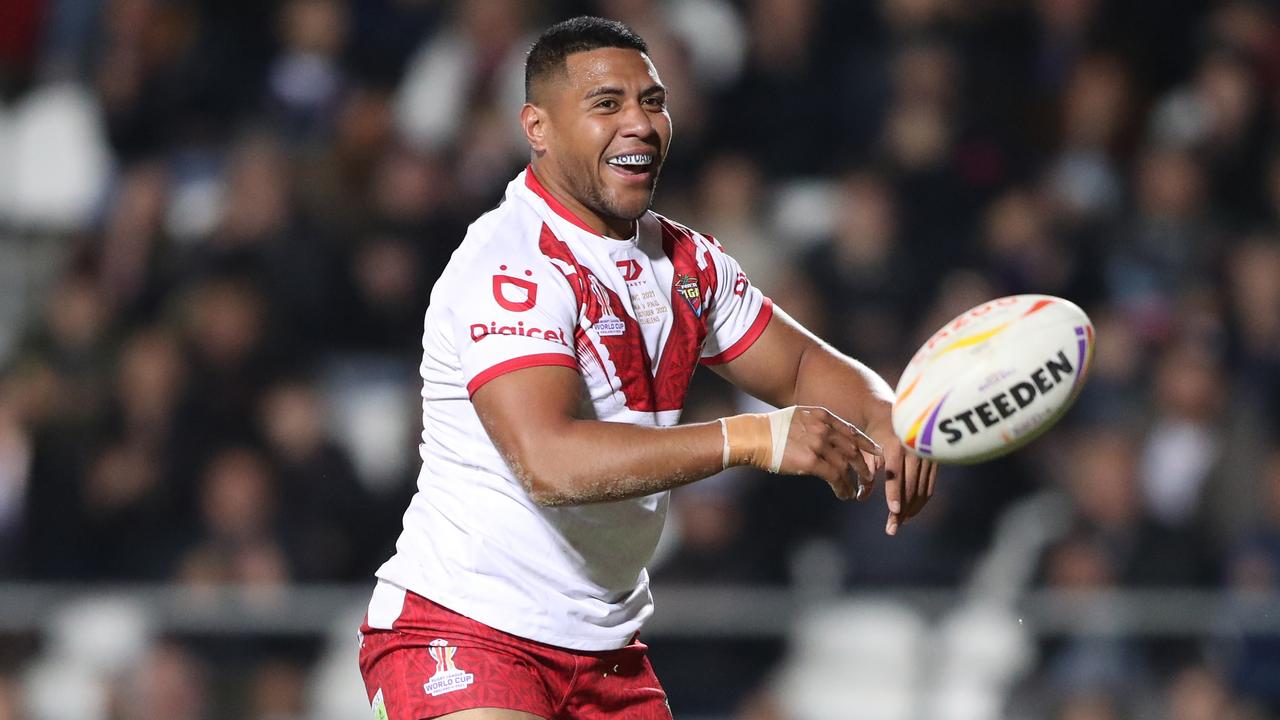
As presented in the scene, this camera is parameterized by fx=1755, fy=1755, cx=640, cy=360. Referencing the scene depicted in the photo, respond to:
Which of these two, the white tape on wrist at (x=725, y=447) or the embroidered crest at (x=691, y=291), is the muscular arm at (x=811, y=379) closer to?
the embroidered crest at (x=691, y=291)

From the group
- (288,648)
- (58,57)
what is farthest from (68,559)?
(58,57)

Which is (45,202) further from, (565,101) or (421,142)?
(565,101)

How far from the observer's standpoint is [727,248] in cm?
894

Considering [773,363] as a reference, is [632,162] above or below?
above

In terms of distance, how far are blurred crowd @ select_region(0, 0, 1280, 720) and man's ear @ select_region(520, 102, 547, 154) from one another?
11.9ft

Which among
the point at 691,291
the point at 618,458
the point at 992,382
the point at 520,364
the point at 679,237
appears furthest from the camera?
the point at 679,237

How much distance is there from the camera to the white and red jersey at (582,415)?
4.06 m

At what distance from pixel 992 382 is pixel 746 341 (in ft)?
2.77

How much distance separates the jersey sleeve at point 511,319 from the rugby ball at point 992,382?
32.3 inches

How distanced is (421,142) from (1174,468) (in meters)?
4.40

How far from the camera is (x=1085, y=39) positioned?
9.62m

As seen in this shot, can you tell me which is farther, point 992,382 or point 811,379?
point 811,379

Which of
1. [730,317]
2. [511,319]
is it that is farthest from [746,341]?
[511,319]

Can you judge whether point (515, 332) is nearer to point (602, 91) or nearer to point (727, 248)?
point (602, 91)
